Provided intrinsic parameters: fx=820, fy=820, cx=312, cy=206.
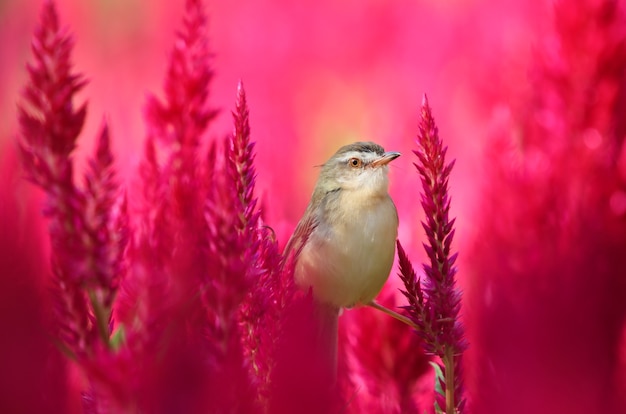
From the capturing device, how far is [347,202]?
0.95m

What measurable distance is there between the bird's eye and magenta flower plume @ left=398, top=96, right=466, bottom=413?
70 cm

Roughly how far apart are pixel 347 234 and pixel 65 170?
0.69 meters

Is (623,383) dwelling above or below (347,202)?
below

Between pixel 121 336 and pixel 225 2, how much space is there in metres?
0.94

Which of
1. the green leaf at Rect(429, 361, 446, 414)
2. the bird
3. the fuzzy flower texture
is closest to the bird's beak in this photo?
the bird

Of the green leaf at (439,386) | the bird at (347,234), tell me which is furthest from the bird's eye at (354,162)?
the green leaf at (439,386)

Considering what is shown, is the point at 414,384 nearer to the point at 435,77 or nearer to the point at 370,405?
the point at 370,405

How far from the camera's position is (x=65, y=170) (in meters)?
0.21

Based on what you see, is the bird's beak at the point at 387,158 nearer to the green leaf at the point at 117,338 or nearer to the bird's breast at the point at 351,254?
the bird's breast at the point at 351,254

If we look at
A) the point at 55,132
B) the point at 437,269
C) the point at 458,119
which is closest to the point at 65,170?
the point at 55,132

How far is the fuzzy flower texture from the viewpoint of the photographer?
0.21 metres

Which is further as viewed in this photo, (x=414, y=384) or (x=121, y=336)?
(x=414, y=384)

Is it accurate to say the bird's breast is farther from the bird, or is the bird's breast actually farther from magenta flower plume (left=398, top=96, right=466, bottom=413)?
Result: magenta flower plume (left=398, top=96, right=466, bottom=413)

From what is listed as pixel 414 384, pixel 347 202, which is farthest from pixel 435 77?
pixel 414 384
